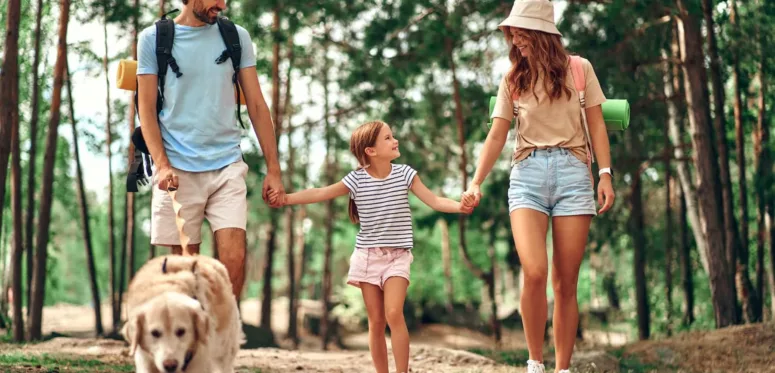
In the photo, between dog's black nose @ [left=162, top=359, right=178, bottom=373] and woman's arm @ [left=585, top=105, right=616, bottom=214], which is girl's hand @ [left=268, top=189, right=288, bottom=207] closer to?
woman's arm @ [left=585, top=105, right=616, bottom=214]

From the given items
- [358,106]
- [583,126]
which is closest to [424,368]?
[583,126]

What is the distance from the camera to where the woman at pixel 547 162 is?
679 cm

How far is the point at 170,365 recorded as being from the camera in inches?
183

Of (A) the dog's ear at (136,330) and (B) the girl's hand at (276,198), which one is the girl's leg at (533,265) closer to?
(B) the girl's hand at (276,198)

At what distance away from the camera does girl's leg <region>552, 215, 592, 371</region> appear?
679 centimetres

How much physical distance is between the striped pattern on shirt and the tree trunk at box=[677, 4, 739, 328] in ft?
30.7

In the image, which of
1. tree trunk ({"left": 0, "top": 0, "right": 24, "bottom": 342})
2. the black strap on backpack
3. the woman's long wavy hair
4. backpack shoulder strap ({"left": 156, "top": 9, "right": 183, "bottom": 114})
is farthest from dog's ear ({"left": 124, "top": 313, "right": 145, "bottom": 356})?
tree trunk ({"left": 0, "top": 0, "right": 24, "bottom": 342})

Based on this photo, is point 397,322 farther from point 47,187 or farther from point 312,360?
point 47,187

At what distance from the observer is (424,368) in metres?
10.5

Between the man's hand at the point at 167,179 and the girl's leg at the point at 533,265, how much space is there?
7.33ft

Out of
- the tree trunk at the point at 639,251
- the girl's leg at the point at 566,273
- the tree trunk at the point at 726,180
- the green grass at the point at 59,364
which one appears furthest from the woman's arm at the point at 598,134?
the tree trunk at the point at 639,251

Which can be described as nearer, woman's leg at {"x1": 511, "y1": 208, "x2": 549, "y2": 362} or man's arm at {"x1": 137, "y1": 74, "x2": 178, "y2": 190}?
man's arm at {"x1": 137, "y1": 74, "x2": 178, "y2": 190}

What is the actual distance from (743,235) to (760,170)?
55.3 inches

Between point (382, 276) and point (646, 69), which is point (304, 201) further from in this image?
point (646, 69)
